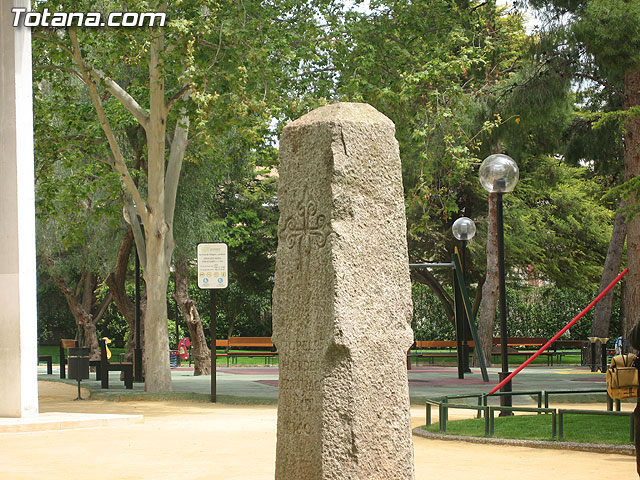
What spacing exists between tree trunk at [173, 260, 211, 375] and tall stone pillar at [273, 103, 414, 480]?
71.1ft

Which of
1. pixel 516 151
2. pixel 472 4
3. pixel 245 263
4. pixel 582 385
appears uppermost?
pixel 472 4

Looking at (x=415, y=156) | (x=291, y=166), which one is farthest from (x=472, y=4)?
(x=291, y=166)

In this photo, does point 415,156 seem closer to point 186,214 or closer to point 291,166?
point 186,214

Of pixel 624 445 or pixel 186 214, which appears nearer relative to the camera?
pixel 624 445

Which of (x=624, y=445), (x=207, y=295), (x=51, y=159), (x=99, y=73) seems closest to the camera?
(x=624, y=445)

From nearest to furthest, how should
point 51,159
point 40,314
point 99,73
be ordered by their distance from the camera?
point 99,73, point 51,159, point 40,314

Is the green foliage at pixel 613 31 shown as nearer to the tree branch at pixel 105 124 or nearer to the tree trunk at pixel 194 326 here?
the tree branch at pixel 105 124

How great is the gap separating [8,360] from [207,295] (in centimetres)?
2643

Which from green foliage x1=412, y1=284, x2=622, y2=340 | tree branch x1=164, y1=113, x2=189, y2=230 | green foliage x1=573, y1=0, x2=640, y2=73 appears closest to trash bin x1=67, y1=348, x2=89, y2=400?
tree branch x1=164, y1=113, x2=189, y2=230

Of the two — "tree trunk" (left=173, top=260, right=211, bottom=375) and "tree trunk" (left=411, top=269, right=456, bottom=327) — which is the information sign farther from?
"tree trunk" (left=411, top=269, right=456, bottom=327)

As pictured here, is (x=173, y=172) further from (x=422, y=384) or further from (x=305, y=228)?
(x=305, y=228)

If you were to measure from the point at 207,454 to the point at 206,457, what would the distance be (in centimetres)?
28

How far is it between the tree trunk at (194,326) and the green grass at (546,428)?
15201mm

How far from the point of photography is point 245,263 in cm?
3675
